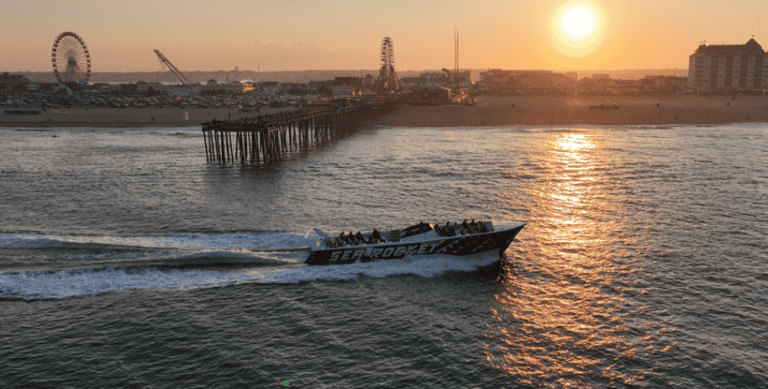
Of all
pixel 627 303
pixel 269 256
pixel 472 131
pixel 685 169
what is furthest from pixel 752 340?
pixel 472 131

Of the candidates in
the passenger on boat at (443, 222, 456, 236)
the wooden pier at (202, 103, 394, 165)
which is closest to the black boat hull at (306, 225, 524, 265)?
the passenger on boat at (443, 222, 456, 236)

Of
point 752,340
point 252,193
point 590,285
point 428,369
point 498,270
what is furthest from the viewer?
point 252,193

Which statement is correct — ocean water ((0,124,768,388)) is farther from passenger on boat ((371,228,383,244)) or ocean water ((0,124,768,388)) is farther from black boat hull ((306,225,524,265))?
passenger on boat ((371,228,383,244))

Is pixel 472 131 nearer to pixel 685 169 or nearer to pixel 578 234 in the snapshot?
pixel 685 169

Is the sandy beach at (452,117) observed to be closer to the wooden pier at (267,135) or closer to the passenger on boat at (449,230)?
the wooden pier at (267,135)

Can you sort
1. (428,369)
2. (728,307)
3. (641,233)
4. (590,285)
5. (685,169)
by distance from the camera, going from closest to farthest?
(428,369) → (728,307) → (590,285) → (641,233) → (685,169)

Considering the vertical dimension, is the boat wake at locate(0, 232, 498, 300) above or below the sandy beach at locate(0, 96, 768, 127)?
below

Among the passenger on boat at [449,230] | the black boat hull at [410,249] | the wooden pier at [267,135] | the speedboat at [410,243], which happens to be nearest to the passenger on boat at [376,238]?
the speedboat at [410,243]
